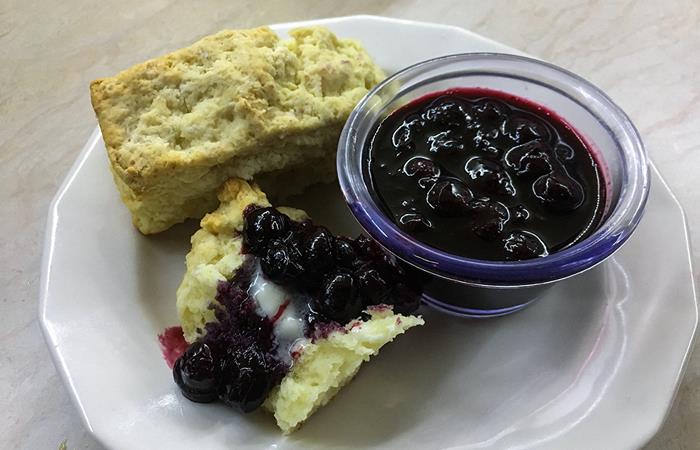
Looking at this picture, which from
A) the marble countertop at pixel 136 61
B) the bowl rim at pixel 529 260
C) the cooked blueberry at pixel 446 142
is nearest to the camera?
the bowl rim at pixel 529 260

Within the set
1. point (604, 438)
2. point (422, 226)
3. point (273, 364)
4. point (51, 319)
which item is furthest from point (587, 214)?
point (51, 319)

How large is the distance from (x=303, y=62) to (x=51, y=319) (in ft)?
3.81

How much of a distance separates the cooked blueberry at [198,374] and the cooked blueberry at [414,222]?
66cm

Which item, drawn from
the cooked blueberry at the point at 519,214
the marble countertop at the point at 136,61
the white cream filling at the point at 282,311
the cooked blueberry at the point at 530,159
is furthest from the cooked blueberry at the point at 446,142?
the marble countertop at the point at 136,61

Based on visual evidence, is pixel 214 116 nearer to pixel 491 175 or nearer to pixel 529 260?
pixel 491 175

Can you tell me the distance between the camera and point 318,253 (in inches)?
72.5

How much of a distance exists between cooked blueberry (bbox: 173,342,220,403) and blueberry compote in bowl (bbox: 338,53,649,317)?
0.58 meters

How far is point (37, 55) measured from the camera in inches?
122

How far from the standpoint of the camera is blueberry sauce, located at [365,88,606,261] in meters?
1.86

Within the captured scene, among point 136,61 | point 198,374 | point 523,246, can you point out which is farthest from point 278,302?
point 136,61

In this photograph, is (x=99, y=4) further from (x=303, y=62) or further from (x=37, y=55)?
(x=303, y=62)

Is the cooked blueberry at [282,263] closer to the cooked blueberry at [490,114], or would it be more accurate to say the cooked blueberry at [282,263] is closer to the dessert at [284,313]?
the dessert at [284,313]

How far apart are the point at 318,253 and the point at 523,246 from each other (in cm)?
57

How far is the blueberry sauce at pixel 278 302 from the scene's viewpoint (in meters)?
1.80
